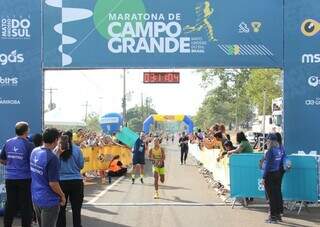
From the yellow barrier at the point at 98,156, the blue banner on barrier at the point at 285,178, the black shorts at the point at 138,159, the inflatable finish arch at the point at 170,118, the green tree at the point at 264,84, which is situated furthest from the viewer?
the green tree at the point at 264,84

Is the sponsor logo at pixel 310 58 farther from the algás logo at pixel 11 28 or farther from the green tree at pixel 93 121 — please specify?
the green tree at pixel 93 121

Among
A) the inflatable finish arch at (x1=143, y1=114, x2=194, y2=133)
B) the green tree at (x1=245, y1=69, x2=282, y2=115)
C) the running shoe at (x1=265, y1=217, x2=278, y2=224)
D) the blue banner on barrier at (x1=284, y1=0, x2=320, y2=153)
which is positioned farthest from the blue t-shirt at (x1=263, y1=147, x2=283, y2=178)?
the green tree at (x1=245, y1=69, x2=282, y2=115)

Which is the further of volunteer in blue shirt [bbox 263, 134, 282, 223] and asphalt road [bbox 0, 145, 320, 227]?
volunteer in blue shirt [bbox 263, 134, 282, 223]

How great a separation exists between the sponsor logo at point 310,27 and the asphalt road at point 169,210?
396cm

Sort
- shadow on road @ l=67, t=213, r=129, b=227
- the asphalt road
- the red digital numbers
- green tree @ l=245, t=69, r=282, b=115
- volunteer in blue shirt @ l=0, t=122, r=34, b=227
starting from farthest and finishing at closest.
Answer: green tree @ l=245, t=69, r=282, b=115, the red digital numbers, the asphalt road, shadow on road @ l=67, t=213, r=129, b=227, volunteer in blue shirt @ l=0, t=122, r=34, b=227

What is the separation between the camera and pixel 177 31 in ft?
46.2

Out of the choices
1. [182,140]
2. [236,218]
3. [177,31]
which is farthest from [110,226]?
[182,140]

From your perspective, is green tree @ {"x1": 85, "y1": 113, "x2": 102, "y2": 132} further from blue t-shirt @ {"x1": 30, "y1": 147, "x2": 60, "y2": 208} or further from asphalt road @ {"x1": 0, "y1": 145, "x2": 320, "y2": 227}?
blue t-shirt @ {"x1": 30, "y1": 147, "x2": 60, "y2": 208}

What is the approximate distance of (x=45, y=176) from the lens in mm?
7254

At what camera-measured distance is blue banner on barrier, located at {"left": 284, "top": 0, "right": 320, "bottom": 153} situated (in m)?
14.2

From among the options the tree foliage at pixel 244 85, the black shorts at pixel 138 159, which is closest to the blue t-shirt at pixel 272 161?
the black shorts at pixel 138 159

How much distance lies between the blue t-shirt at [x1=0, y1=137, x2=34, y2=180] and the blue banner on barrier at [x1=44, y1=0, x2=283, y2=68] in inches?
183

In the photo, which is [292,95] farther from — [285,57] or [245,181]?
[245,181]

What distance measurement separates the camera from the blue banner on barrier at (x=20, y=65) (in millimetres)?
14062
